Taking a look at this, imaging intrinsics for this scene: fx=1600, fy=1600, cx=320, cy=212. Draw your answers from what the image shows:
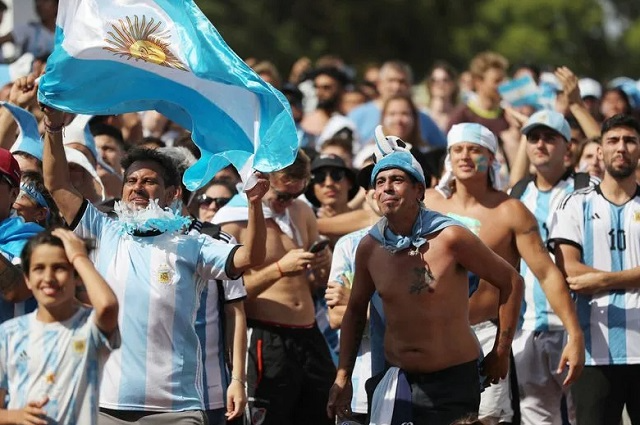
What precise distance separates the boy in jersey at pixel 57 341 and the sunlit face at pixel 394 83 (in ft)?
32.4

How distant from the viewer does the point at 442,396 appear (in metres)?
8.77

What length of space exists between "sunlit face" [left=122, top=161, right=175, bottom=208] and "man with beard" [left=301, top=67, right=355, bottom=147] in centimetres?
633

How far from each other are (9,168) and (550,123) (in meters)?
4.95

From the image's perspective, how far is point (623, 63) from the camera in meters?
40.3

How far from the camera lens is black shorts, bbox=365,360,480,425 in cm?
877

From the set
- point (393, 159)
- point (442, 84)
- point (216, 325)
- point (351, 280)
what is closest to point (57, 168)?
point (216, 325)

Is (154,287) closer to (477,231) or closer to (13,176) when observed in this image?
(13,176)

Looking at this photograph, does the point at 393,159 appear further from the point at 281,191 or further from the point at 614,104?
the point at 614,104

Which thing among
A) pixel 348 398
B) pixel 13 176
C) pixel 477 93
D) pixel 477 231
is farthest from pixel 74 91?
pixel 477 93

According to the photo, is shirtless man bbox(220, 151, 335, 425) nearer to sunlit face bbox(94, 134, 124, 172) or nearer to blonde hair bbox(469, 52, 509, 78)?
sunlit face bbox(94, 134, 124, 172)

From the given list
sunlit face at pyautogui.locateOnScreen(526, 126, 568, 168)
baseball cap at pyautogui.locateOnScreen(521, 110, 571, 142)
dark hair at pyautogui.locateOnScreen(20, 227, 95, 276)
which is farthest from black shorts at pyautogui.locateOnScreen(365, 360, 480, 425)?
baseball cap at pyautogui.locateOnScreen(521, 110, 571, 142)

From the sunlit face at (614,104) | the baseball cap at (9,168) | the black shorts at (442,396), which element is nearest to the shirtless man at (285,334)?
the black shorts at (442,396)

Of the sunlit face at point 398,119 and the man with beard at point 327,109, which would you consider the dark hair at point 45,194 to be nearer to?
the sunlit face at point 398,119

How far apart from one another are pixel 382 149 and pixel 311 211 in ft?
7.72
